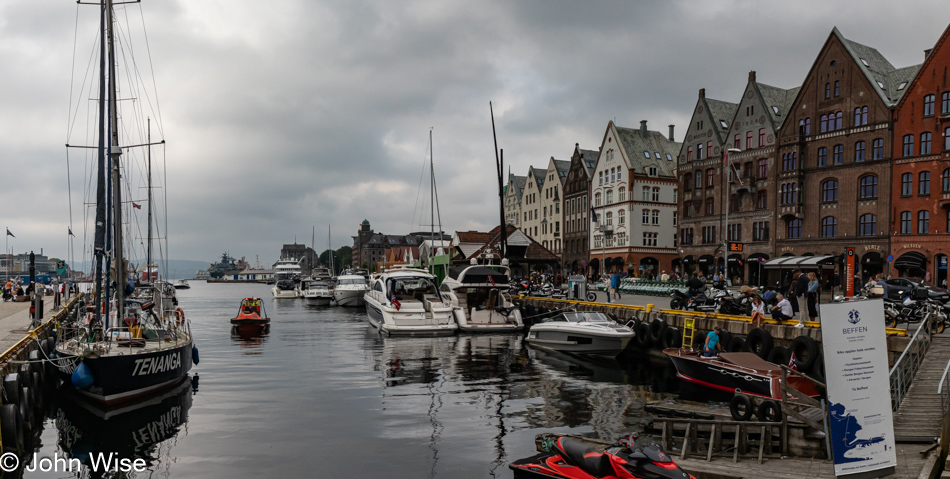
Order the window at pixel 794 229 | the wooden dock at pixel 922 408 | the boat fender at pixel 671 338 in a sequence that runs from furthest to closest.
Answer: the window at pixel 794 229 → the boat fender at pixel 671 338 → the wooden dock at pixel 922 408

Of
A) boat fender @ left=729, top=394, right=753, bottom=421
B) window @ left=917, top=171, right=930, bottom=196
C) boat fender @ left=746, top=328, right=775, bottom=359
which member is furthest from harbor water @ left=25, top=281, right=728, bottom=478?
window @ left=917, top=171, right=930, bottom=196

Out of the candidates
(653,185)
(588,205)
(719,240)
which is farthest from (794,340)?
(588,205)

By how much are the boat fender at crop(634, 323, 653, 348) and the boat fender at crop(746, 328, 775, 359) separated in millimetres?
5657

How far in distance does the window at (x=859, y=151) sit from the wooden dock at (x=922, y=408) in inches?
1546

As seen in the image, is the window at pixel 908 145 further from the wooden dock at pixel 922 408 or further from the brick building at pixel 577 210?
the brick building at pixel 577 210

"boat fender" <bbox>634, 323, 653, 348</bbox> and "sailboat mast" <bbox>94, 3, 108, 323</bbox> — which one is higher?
"sailboat mast" <bbox>94, 3, 108, 323</bbox>

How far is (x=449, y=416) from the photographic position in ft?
57.8

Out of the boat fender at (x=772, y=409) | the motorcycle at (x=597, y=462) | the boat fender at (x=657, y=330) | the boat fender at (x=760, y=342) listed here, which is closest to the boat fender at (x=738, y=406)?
the boat fender at (x=772, y=409)

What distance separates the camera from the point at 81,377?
17000 mm

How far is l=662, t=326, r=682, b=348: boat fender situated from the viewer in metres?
27.8

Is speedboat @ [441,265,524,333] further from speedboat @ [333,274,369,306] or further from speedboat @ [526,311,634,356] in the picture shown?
speedboat @ [333,274,369,306]

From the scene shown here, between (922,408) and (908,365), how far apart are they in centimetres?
495

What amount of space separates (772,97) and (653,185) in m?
17.9

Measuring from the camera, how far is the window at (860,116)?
50438 mm
